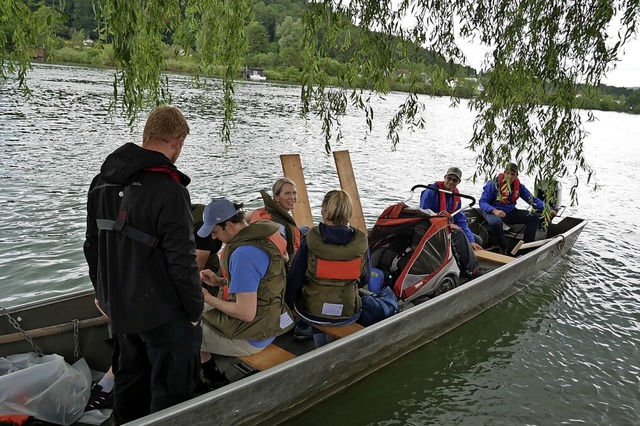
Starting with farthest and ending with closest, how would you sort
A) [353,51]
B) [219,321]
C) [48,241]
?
[48,241]
[353,51]
[219,321]

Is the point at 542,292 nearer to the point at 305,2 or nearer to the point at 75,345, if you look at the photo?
the point at 305,2

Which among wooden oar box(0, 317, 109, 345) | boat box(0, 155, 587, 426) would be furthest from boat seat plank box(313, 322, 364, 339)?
wooden oar box(0, 317, 109, 345)

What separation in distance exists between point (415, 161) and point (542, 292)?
12678mm

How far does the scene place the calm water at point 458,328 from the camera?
4742 mm

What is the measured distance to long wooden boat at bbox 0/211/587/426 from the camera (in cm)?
319

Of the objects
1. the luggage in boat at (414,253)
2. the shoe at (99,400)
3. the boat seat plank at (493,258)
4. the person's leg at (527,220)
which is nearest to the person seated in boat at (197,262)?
the shoe at (99,400)

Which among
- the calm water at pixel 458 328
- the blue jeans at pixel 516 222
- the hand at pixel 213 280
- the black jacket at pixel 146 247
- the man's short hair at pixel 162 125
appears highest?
the man's short hair at pixel 162 125

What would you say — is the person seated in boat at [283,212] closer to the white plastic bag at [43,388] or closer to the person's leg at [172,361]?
the person's leg at [172,361]

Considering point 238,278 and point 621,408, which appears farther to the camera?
point 621,408

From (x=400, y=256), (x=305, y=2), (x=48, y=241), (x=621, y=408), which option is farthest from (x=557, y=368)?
(x=48, y=241)

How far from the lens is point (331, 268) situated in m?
3.79

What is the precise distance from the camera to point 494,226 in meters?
7.91

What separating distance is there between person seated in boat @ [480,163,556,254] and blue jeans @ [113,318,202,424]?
6176 mm

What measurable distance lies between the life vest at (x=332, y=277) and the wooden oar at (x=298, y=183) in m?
2.63
